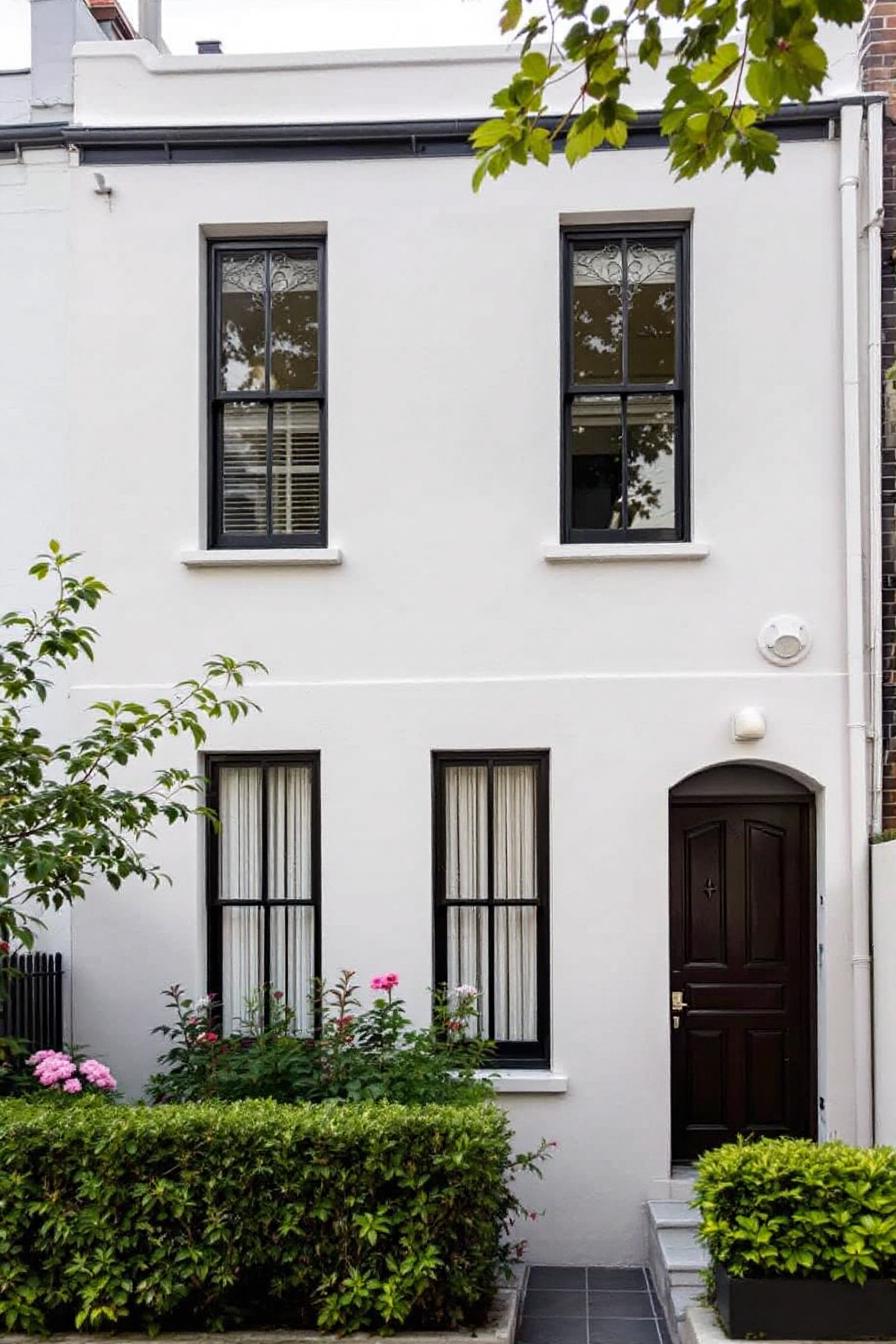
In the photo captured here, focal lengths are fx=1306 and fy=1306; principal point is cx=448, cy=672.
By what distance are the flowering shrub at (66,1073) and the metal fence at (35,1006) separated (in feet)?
1.66

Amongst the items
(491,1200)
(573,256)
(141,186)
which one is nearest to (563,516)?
(573,256)

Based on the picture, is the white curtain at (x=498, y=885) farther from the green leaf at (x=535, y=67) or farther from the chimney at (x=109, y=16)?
the chimney at (x=109, y=16)

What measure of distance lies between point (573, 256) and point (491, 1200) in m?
5.51

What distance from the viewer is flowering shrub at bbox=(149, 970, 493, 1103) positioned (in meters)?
6.92

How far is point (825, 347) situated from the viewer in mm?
7848

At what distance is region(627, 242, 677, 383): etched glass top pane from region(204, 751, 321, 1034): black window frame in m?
3.17

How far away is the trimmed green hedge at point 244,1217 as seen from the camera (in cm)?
604

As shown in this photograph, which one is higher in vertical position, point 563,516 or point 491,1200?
point 563,516

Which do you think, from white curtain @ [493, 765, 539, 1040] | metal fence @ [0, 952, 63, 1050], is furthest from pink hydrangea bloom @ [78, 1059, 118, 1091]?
white curtain @ [493, 765, 539, 1040]

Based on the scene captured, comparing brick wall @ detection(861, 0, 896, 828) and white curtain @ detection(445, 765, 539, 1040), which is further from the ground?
brick wall @ detection(861, 0, 896, 828)

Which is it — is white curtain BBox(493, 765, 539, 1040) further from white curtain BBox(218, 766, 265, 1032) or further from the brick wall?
the brick wall

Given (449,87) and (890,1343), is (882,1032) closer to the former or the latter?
(890,1343)

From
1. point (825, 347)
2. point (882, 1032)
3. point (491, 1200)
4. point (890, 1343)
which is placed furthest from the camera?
point (825, 347)

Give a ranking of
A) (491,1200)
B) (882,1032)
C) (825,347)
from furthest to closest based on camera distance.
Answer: (825,347)
(882,1032)
(491,1200)
